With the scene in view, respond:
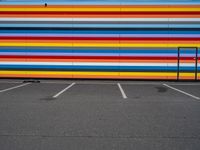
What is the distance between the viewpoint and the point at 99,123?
6.79m

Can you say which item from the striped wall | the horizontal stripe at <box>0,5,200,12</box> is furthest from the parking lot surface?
the horizontal stripe at <box>0,5,200,12</box>

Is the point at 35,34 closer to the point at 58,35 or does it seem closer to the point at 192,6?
the point at 58,35

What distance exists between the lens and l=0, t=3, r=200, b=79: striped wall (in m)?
17.6

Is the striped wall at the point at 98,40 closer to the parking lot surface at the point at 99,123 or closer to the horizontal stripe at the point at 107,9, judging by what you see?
the horizontal stripe at the point at 107,9

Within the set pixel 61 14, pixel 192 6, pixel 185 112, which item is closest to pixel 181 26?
pixel 192 6

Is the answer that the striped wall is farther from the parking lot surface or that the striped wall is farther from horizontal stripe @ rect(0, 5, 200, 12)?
the parking lot surface

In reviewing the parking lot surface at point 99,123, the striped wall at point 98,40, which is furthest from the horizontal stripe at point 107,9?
the parking lot surface at point 99,123

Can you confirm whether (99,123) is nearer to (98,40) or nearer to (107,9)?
(98,40)

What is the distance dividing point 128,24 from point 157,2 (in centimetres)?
232

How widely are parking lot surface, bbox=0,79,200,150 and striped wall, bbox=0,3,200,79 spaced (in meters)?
7.47

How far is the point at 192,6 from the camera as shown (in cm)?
1759

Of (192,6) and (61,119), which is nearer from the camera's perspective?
(61,119)

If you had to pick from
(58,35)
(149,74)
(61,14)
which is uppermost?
(61,14)

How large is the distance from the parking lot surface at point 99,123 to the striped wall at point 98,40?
24.5 feet
